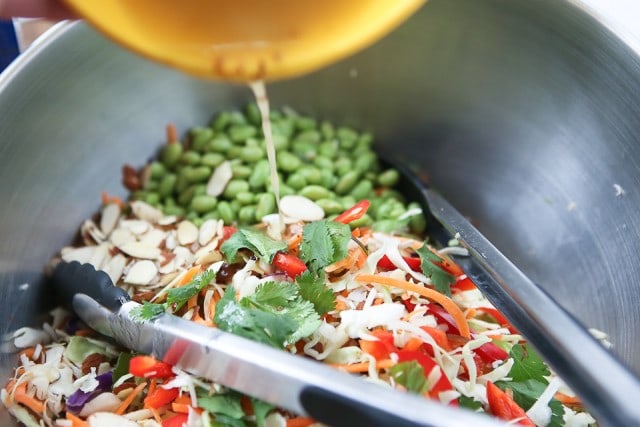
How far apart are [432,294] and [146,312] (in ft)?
2.15

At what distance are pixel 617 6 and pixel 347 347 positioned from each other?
1.40 m

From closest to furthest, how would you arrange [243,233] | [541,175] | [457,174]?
[243,233] < [541,175] < [457,174]

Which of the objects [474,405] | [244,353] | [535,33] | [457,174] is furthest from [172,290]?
[535,33]


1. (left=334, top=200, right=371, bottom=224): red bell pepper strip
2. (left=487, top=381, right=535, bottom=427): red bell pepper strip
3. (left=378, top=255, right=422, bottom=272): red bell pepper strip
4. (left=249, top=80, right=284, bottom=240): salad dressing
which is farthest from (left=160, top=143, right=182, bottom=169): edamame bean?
(left=487, top=381, right=535, bottom=427): red bell pepper strip

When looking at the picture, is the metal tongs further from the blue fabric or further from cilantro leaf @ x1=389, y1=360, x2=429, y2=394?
the blue fabric

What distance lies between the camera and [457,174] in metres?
2.01

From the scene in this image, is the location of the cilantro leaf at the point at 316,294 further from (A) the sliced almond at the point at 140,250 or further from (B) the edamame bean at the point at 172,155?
(B) the edamame bean at the point at 172,155

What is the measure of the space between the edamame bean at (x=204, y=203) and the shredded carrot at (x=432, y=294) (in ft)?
2.02

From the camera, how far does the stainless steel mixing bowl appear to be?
1.53 meters

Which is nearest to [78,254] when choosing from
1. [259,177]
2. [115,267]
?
[115,267]

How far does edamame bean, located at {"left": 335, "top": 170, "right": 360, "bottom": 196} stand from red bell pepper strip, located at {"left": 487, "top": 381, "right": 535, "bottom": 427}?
81 cm

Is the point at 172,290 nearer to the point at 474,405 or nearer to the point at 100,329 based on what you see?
the point at 100,329

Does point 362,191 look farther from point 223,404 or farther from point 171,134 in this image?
point 223,404

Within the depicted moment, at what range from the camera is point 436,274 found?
59.4 inches
